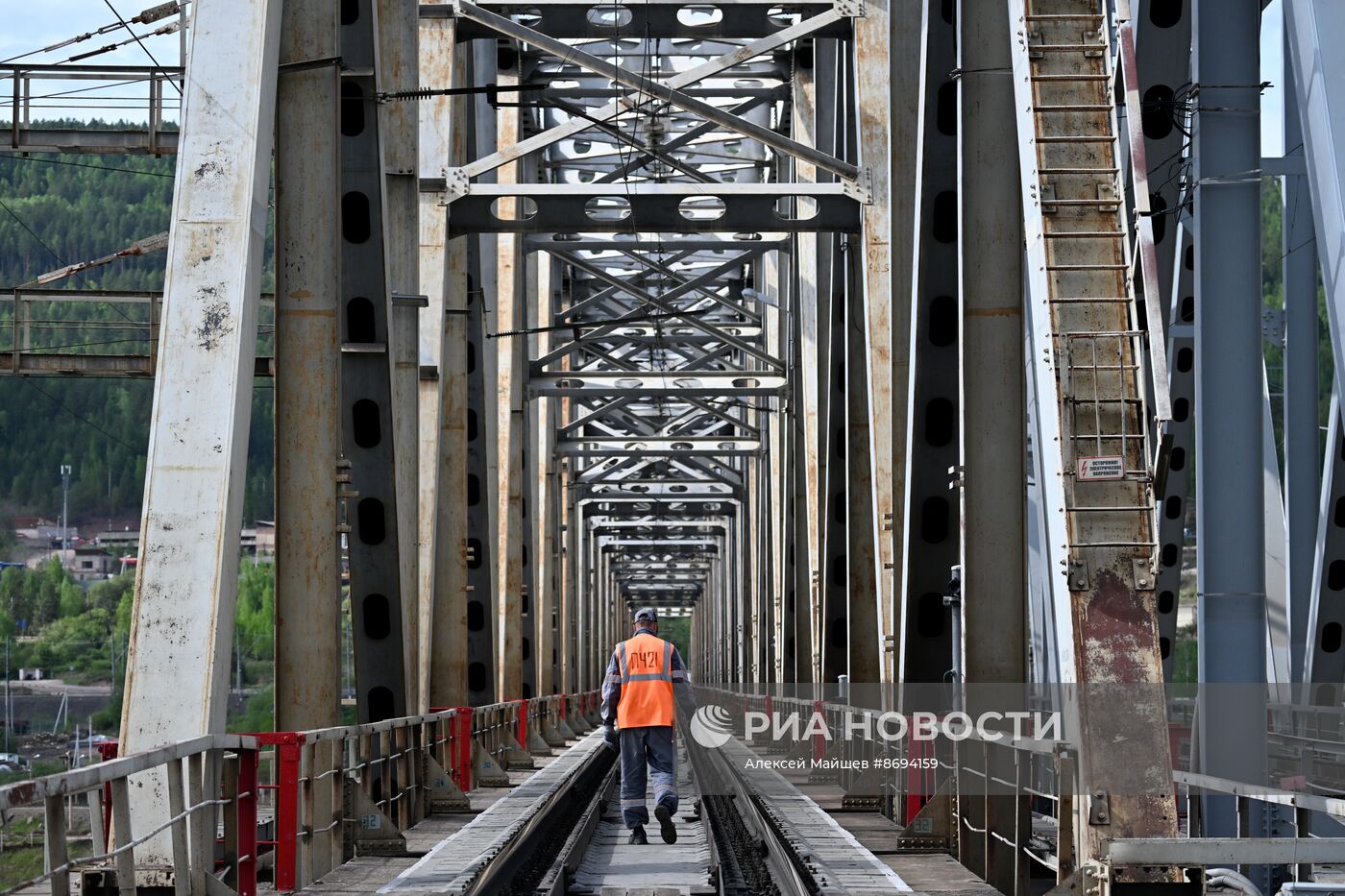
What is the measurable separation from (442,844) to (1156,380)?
614 centimetres

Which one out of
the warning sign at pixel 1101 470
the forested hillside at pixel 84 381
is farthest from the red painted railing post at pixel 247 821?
the forested hillside at pixel 84 381

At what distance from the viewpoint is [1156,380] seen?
283 inches

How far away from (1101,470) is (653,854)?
560 cm

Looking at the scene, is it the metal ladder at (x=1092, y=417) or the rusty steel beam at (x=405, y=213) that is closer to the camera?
the metal ladder at (x=1092, y=417)

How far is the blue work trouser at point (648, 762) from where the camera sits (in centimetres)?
1051

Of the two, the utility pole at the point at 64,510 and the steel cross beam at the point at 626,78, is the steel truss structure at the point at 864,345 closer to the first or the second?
the steel cross beam at the point at 626,78

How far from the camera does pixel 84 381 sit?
9812 centimetres

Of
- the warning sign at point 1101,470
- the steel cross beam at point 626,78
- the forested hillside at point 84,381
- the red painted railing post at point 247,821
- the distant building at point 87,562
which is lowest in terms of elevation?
the red painted railing post at point 247,821

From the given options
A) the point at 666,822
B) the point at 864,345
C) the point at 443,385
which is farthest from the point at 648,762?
the point at 864,345

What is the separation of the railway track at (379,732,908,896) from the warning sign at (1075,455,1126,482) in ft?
7.89

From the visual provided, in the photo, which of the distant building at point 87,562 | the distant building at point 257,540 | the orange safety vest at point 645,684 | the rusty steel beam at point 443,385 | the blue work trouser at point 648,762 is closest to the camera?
the orange safety vest at point 645,684

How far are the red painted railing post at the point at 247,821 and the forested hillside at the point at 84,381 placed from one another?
72.2 meters

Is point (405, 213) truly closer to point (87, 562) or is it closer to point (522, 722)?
point (522, 722)

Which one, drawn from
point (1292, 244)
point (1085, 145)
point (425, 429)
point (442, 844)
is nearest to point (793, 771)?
point (425, 429)
